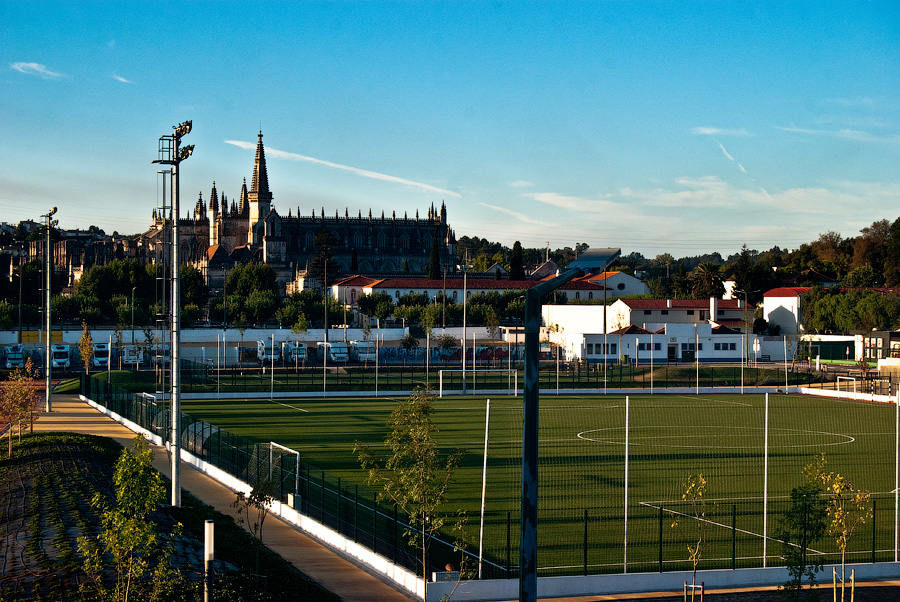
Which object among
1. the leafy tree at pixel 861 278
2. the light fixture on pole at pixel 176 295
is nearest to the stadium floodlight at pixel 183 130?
the light fixture on pole at pixel 176 295

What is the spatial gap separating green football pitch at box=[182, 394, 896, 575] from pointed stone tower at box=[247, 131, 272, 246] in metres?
110

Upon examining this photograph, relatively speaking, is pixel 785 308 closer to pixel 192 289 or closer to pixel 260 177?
pixel 192 289

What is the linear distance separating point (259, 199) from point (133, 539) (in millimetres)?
153487

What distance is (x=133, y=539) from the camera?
1177 centimetres

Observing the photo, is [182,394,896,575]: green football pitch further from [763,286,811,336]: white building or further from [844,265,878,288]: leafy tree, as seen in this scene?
[844,265,878,288]: leafy tree

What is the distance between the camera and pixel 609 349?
76.6 meters

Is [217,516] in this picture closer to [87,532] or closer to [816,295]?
[87,532]

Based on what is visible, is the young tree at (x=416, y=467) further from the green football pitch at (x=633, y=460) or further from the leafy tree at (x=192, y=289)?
the leafy tree at (x=192, y=289)

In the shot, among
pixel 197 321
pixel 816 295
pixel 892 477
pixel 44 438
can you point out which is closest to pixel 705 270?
pixel 816 295

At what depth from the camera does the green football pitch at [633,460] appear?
20.5 m

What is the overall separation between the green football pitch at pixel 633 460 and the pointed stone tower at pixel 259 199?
110484 mm

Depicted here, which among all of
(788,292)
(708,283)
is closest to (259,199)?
(708,283)

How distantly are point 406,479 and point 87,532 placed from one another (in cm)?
699

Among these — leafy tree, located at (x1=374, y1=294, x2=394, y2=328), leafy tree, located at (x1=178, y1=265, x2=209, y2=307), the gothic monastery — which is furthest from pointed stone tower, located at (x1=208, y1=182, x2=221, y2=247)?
leafy tree, located at (x1=374, y1=294, x2=394, y2=328)
